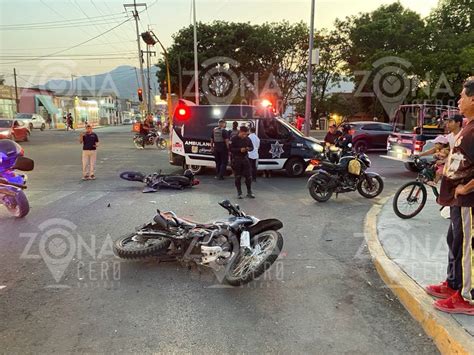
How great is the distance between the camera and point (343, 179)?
29.1ft

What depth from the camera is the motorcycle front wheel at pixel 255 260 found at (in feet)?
13.3

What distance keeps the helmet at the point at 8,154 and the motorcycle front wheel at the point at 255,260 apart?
4990 mm

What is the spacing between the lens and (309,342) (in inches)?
128

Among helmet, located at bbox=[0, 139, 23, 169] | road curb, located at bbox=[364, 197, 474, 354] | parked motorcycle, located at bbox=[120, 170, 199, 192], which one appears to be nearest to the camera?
road curb, located at bbox=[364, 197, 474, 354]

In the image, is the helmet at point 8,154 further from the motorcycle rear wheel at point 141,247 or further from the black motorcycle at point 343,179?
the black motorcycle at point 343,179

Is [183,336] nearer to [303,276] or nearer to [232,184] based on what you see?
[303,276]

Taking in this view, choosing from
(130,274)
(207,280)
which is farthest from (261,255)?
(130,274)

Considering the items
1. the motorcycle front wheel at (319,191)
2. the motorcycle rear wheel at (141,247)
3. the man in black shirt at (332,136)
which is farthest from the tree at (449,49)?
the motorcycle rear wheel at (141,247)

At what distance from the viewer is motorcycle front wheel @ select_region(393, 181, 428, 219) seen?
6828 mm

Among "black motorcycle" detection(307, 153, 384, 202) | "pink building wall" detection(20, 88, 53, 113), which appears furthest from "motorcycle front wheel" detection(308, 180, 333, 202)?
"pink building wall" detection(20, 88, 53, 113)

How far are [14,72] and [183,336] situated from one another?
6526 centimetres

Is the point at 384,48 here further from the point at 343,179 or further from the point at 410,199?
the point at 410,199

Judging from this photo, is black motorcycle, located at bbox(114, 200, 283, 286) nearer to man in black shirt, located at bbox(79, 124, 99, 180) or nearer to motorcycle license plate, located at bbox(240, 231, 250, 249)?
motorcycle license plate, located at bbox(240, 231, 250, 249)

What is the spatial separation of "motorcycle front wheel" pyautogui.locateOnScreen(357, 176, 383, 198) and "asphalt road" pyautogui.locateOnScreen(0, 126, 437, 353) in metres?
2.07
